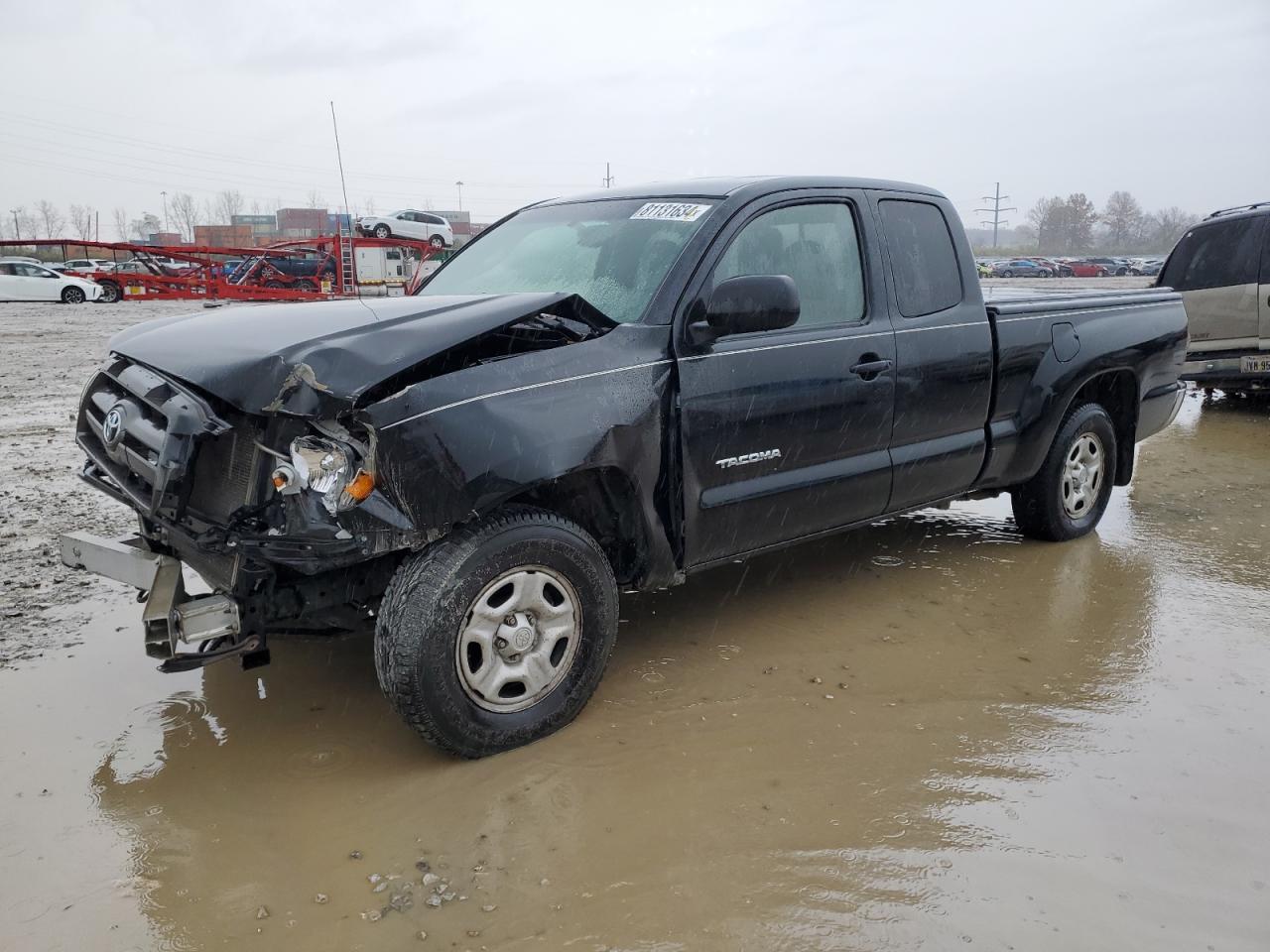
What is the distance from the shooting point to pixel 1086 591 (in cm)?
491

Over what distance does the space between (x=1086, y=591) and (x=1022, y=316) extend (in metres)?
1.39

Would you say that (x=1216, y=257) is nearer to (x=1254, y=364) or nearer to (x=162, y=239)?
(x=1254, y=364)

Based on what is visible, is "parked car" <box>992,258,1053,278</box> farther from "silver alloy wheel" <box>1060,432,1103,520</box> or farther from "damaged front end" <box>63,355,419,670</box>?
"damaged front end" <box>63,355,419,670</box>

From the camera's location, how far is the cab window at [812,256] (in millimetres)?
3957

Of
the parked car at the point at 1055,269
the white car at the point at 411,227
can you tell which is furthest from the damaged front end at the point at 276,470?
the parked car at the point at 1055,269

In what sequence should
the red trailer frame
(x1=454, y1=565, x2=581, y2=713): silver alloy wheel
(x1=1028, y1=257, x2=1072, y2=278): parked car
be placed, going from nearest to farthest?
(x1=454, y1=565, x2=581, y2=713): silver alloy wheel
the red trailer frame
(x1=1028, y1=257, x2=1072, y2=278): parked car

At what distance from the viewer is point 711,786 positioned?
10.1ft

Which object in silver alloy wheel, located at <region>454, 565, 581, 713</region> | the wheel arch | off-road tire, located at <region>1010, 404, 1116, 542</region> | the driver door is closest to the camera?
silver alloy wheel, located at <region>454, 565, 581, 713</region>

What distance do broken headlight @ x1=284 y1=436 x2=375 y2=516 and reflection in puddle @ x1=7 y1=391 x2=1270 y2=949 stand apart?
36.6 inches

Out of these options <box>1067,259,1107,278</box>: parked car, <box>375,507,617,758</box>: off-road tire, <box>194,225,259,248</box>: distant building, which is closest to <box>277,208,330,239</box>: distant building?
<box>194,225,259,248</box>: distant building

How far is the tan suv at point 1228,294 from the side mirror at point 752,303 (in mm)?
7749

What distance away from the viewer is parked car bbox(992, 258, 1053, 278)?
182 feet

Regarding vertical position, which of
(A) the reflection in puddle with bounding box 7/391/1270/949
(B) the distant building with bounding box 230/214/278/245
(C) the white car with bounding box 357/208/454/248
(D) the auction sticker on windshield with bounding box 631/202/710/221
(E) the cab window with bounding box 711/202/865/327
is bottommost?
(A) the reflection in puddle with bounding box 7/391/1270/949

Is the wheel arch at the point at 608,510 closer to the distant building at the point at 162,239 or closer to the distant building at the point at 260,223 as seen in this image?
the distant building at the point at 162,239
